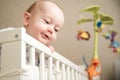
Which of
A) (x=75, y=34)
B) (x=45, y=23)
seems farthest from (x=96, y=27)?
(x=45, y=23)

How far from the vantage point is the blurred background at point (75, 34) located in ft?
5.93

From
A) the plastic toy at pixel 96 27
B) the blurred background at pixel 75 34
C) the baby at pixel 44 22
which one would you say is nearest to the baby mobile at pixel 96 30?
the plastic toy at pixel 96 27

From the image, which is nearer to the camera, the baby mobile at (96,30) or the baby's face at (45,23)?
the baby's face at (45,23)

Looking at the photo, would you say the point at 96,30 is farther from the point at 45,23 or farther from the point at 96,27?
the point at 45,23

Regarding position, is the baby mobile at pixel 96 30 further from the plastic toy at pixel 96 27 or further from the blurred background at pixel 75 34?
the blurred background at pixel 75 34

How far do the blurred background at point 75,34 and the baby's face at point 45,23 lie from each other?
2.50 ft

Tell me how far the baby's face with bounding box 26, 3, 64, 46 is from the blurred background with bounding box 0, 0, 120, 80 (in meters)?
0.76

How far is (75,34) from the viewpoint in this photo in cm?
190

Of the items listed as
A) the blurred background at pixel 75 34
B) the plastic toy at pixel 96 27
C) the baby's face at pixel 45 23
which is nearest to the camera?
the baby's face at pixel 45 23

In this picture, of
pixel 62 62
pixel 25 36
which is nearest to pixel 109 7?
pixel 62 62

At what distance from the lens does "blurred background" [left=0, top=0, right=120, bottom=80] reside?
5.93 feet

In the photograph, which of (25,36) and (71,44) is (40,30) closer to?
(25,36)

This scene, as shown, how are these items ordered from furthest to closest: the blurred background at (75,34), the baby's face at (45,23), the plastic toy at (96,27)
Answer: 1. the blurred background at (75,34)
2. the plastic toy at (96,27)
3. the baby's face at (45,23)

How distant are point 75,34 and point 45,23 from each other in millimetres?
844
